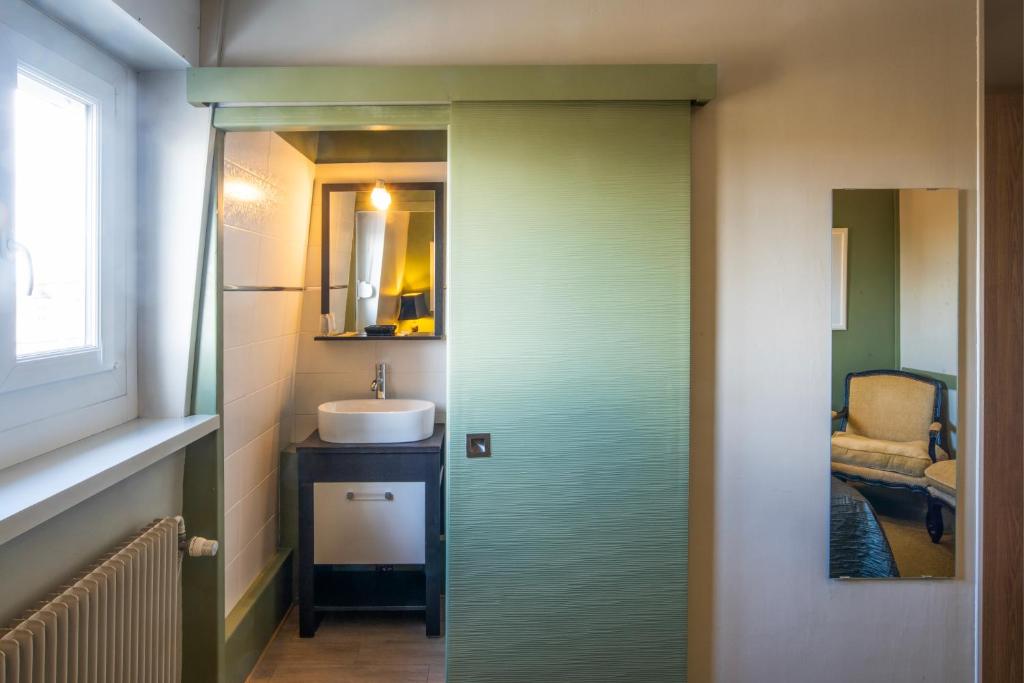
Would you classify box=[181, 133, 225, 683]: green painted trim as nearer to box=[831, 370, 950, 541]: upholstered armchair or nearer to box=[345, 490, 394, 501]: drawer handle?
box=[345, 490, 394, 501]: drawer handle

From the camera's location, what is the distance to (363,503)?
110 inches

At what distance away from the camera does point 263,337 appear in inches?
106

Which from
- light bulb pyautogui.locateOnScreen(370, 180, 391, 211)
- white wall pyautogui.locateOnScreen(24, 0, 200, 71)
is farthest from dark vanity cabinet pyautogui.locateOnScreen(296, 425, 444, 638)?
white wall pyautogui.locateOnScreen(24, 0, 200, 71)

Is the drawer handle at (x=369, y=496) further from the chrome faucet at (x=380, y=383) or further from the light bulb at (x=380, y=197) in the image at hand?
the light bulb at (x=380, y=197)

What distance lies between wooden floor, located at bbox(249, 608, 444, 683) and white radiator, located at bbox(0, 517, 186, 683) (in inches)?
28.2

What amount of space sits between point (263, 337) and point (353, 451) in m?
0.57

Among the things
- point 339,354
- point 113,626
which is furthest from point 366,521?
point 113,626

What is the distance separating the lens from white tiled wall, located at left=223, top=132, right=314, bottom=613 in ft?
7.87

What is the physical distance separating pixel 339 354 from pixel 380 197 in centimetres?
74

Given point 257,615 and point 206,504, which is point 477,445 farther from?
point 257,615

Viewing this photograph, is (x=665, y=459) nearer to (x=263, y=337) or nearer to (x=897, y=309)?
(x=897, y=309)

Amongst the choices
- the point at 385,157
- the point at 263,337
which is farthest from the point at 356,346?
the point at 385,157

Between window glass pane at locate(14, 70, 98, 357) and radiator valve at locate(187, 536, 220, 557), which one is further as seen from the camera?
radiator valve at locate(187, 536, 220, 557)

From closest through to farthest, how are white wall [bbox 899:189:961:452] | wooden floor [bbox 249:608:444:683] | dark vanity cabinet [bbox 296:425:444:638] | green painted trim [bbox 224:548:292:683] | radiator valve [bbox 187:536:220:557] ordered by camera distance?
1. radiator valve [bbox 187:536:220:557]
2. white wall [bbox 899:189:961:452]
3. green painted trim [bbox 224:548:292:683]
4. wooden floor [bbox 249:608:444:683]
5. dark vanity cabinet [bbox 296:425:444:638]
